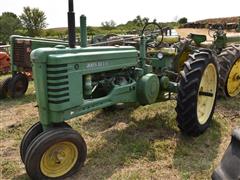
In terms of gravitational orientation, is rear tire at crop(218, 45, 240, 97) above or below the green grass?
above

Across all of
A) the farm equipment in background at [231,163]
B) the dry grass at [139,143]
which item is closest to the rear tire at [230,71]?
the dry grass at [139,143]

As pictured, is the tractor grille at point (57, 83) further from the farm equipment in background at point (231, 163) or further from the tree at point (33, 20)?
the tree at point (33, 20)

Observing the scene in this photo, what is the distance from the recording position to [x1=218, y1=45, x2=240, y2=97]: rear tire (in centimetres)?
611

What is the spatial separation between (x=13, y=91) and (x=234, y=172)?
6128mm

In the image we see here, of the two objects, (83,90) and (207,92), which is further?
(207,92)

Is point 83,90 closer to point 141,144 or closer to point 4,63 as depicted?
point 141,144

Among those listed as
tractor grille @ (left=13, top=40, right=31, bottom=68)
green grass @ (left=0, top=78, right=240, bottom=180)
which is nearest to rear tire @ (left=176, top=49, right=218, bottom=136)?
green grass @ (left=0, top=78, right=240, bottom=180)

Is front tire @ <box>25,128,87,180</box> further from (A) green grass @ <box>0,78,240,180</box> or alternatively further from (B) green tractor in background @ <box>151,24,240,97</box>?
(B) green tractor in background @ <box>151,24,240,97</box>

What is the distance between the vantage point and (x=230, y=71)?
6.22 m

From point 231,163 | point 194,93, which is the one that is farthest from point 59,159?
point 231,163

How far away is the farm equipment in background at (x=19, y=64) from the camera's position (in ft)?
24.2

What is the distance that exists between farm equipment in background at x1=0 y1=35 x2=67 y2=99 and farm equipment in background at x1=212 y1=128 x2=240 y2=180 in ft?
19.0

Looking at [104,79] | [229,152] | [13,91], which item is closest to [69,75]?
Result: [104,79]

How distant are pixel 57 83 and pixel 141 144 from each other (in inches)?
57.8
